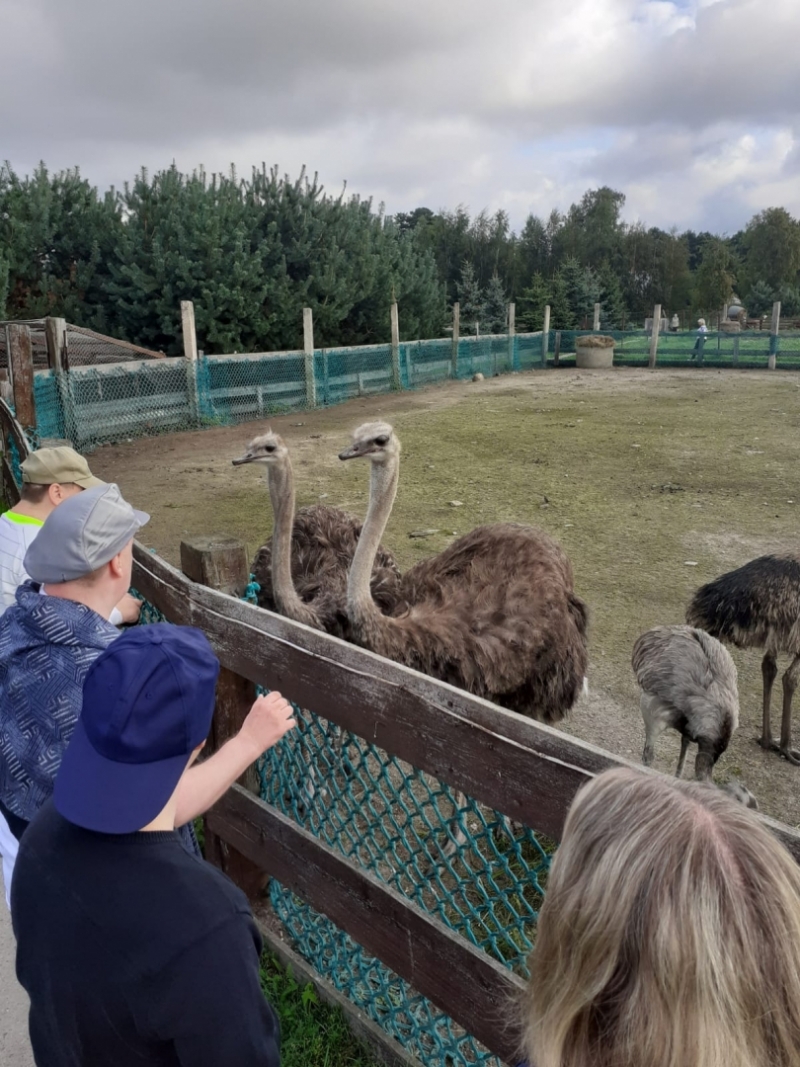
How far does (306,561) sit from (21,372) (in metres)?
3.17

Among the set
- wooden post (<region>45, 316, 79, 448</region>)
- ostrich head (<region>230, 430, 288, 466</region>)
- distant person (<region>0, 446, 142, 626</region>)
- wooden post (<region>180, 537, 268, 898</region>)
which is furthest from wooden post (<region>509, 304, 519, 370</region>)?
wooden post (<region>180, 537, 268, 898</region>)

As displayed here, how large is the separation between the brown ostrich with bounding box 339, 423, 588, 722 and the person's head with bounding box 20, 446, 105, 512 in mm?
1198

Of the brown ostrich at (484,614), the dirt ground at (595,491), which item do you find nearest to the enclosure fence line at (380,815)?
the brown ostrich at (484,614)

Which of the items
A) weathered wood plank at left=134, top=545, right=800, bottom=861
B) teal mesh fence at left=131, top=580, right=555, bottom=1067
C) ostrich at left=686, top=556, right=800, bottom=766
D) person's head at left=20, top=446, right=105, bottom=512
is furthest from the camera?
ostrich at left=686, top=556, right=800, bottom=766

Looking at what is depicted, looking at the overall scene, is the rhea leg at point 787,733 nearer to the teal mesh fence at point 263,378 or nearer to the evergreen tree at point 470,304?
the teal mesh fence at point 263,378

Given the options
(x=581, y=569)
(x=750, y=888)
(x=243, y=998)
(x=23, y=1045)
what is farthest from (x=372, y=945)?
(x=581, y=569)

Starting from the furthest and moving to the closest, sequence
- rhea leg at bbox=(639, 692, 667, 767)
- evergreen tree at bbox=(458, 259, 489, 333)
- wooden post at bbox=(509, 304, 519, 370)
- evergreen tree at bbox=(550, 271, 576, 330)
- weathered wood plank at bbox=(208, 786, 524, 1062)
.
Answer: evergreen tree at bbox=(458, 259, 489, 333) < evergreen tree at bbox=(550, 271, 576, 330) < wooden post at bbox=(509, 304, 519, 370) < rhea leg at bbox=(639, 692, 667, 767) < weathered wood plank at bbox=(208, 786, 524, 1062)

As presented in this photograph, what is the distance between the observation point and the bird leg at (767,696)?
4020mm

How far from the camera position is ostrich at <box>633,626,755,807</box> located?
3.38 m

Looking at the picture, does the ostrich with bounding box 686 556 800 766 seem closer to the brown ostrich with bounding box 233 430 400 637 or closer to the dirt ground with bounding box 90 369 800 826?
the dirt ground with bounding box 90 369 800 826

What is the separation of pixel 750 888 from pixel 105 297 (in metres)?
17.4

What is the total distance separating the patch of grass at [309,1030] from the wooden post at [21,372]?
507 centimetres

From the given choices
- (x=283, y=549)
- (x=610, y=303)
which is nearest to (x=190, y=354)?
(x=283, y=549)

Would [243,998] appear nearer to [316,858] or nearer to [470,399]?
[316,858]
